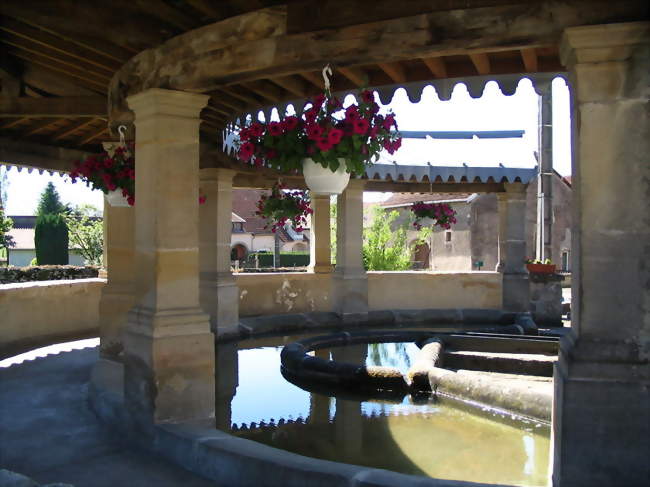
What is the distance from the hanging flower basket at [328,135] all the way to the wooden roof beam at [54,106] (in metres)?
2.25

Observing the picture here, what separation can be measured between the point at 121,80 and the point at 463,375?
3979 millimetres

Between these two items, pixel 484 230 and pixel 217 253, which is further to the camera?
pixel 484 230

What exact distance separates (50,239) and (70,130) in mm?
17526

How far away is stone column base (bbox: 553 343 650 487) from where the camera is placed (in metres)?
2.76

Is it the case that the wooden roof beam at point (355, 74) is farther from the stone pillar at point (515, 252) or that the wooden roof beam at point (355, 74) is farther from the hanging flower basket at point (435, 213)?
the stone pillar at point (515, 252)

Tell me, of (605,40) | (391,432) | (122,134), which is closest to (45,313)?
(122,134)

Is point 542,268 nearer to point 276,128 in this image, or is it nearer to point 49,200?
point 276,128

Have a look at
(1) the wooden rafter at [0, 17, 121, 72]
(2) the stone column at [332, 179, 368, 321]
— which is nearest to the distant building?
(2) the stone column at [332, 179, 368, 321]

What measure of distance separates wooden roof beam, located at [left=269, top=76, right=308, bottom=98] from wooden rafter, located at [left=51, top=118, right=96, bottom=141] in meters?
2.99

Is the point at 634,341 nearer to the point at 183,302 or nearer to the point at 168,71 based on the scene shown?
the point at 183,302

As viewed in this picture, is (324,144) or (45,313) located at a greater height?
(324,144)

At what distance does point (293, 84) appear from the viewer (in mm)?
4555

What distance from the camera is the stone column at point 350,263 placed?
34.4 feet

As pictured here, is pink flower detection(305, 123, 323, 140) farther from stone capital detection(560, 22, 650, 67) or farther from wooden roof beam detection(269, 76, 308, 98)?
stone capital detection(560, 22, 650, 67)
